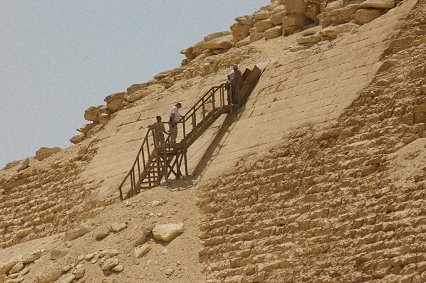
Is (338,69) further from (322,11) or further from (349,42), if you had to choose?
(322,11)

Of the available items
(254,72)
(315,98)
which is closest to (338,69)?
(315,98)

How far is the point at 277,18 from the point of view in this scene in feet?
120

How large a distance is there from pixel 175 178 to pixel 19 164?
7.96m

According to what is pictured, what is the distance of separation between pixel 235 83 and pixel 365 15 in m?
3.12

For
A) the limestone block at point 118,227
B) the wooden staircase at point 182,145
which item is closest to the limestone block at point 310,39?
the wooden staircase at point 182,145

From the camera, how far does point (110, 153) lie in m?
35.3

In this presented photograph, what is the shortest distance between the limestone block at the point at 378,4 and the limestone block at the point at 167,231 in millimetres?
6485

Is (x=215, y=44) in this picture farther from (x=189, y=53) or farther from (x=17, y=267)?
(x=17, y=267)

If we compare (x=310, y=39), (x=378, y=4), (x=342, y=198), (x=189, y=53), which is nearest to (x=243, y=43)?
(x=189, y=53)

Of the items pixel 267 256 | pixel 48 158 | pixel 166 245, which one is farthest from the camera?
pixel 48 158

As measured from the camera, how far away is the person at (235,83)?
1266 inches

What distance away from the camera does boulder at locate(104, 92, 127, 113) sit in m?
37.2

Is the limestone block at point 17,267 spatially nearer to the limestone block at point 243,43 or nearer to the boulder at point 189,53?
the limestone block at point 243,43

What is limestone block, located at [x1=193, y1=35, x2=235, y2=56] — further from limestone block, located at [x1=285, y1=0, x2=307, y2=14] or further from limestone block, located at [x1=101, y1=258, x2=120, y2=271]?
limestone block, located at [x1=101, y1=258, x2=120, y2=271]
